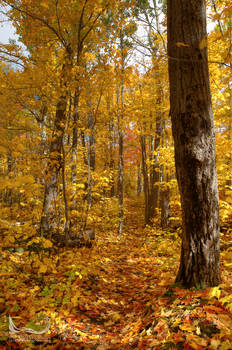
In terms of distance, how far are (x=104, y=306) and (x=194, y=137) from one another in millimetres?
3138

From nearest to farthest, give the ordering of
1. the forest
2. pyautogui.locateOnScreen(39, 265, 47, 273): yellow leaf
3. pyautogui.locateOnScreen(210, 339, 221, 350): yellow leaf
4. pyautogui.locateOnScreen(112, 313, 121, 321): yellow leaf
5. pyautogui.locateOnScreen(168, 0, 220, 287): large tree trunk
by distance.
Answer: pyautogui.locateOnScreen(210, 339, 221, 350): yellow leaf, the forest, pyautogui.locateOnScreen(168, 0, 220, 287): large tree trunk, pyautogui.locateOnScreen(112, 313, 121, 321): yellow leaf, pyautogui.locateOnScreen(39, 265, 47, 273): yellow leaf

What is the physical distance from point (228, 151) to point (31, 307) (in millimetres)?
6106

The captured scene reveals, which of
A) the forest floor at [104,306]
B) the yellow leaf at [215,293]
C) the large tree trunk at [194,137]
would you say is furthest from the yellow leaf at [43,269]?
the yellow leaf at [215,293]

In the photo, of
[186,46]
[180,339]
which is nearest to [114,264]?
[180,339]

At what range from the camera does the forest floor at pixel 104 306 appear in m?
2.00

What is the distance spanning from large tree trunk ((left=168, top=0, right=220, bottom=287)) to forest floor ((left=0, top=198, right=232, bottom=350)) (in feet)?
1.27

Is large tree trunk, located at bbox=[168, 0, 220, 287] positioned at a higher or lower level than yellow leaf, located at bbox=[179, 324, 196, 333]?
higher

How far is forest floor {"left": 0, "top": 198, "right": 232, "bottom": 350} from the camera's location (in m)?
2.00

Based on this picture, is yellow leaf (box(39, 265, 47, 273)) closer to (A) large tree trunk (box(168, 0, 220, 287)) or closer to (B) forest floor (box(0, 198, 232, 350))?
(B) forest floor (box(0, 198, 232, 350))

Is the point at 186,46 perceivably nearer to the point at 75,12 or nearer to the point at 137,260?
the point at 75,12

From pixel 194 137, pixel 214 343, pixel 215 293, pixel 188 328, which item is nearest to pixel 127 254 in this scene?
pixel 215 293

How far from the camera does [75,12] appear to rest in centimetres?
470

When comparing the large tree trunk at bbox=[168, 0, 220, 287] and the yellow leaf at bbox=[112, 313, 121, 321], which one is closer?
the large tree trunk at bbox=[168, 0, 220, 287]

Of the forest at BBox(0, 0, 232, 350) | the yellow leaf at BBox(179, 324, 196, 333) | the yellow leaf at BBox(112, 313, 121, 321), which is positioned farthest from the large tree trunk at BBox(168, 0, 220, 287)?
the yellow leaf at BBox(112, 313, 121, 321)
